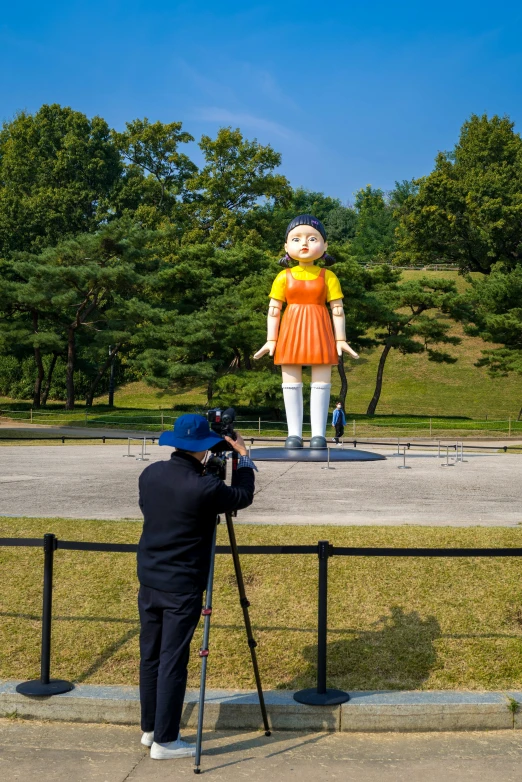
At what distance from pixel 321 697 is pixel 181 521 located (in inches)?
67.9

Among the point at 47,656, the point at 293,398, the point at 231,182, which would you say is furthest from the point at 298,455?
the point at 231,182

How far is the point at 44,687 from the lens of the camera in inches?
230

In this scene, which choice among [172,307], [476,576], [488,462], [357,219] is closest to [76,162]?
[172,307]

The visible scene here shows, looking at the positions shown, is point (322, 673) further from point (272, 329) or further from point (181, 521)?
point (272, 329)

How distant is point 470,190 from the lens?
70.4m

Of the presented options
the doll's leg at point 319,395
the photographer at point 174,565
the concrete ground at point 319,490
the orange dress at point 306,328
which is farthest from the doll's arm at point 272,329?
the photographer at point 174,565

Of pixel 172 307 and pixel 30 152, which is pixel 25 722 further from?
pixel 30 152

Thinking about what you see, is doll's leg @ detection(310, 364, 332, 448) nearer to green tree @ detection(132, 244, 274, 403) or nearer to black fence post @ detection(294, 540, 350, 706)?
black fence post @ detection(294, 540, 350, 706)

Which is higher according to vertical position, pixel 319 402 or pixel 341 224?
pixel 341 224

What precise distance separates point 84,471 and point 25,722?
12.5 metres

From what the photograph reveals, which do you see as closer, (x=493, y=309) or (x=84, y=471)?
(x=84, y=471)

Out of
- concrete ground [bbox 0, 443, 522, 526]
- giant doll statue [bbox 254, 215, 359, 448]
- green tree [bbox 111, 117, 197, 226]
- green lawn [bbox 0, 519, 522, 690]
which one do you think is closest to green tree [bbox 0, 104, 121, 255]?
green tree [bbox 111, 117, 197, 226]

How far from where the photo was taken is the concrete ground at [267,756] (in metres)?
4.77

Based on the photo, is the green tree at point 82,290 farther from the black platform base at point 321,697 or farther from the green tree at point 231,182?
the black platform base at point 321,697
